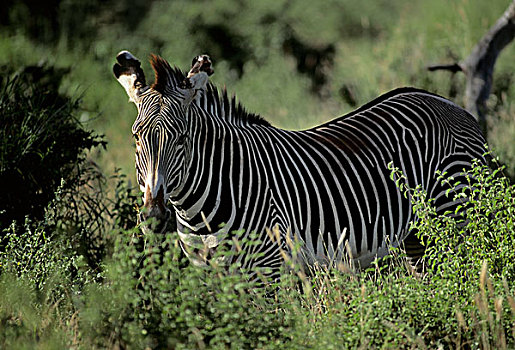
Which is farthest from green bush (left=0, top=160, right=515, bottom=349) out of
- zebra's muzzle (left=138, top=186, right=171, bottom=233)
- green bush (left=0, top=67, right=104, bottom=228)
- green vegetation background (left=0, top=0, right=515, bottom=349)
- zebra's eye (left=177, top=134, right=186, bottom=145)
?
green bush (left=0, top=67, right=104, bottom=228)

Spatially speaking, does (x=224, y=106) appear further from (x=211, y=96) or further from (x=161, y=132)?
(x=161, y=132)

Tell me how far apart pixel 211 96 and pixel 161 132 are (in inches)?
31.1

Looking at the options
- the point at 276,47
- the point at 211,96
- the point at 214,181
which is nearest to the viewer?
the point at 214,181

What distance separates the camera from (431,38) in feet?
41.5

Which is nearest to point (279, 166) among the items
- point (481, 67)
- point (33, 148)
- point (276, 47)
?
point (33, 148)

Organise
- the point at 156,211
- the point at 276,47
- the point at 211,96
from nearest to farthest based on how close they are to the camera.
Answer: the point at 156,211 < the point at 211,96 < the point at 276,47

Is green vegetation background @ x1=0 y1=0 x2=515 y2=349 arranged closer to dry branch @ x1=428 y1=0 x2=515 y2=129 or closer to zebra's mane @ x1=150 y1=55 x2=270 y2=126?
dry branch @ x1=428 y1=0 x2=515 y2=129

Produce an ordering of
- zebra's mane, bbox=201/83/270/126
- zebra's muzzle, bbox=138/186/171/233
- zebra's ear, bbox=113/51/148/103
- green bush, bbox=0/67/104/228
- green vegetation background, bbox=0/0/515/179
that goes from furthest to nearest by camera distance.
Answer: green vegetation background, bbox=0/0/515/179 → green bush, bbox=0/67/104/228 → zebra's mane, bbox=201/83/270/126 → zebra's ear, bbox=113/51/148/103 → zebra's muzzle, bbox=138/186/171/233

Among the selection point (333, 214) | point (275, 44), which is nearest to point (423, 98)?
point (333, 214)

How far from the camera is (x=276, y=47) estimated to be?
591 inches

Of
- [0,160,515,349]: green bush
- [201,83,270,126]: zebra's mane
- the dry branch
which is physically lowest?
[0,160,515,349]: green bush

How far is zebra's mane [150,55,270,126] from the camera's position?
14.2ft

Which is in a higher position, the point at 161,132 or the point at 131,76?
the point at 131,76

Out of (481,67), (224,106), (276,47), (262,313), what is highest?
(276,47)
